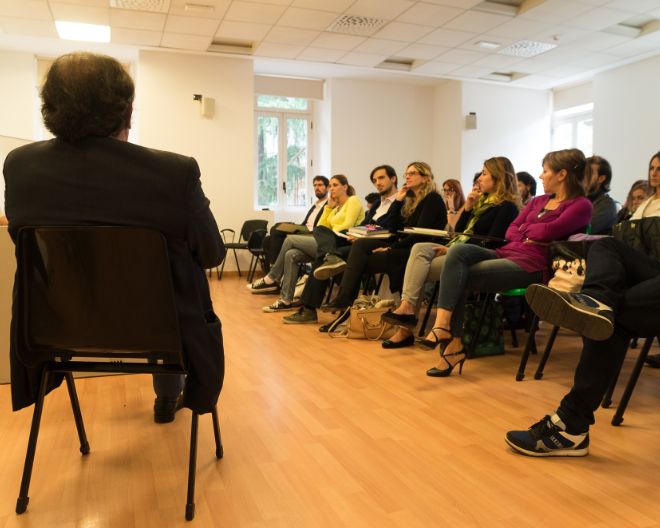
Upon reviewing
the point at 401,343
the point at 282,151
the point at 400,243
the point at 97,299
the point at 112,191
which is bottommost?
the point at 401,343

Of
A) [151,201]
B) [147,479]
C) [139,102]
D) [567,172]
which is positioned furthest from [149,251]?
[139,102]

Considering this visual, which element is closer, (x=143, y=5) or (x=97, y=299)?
(x=97, y=299)

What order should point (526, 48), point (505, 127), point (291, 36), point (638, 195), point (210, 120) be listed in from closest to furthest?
point (638, 195) < point (291, 36) < point (526, 48) < point (210, 120) < point (505, 127)

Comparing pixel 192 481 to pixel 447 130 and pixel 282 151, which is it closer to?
pixel 282 151

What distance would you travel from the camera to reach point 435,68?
8031 millimetres

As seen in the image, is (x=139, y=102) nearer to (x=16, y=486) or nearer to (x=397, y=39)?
(x=397, y=39)

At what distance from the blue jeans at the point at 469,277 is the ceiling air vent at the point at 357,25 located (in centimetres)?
408

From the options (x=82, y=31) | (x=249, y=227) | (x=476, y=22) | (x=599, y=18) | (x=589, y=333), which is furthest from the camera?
(x=249, y=227)

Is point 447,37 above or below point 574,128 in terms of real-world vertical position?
above

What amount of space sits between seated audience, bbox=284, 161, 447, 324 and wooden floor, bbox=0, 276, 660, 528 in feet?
3.14

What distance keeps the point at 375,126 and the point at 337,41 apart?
2.43 metres

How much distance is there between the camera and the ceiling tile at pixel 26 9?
18.0ft

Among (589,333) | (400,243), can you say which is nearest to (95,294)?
(589,333)

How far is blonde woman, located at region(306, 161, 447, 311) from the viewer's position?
361 centimetres
